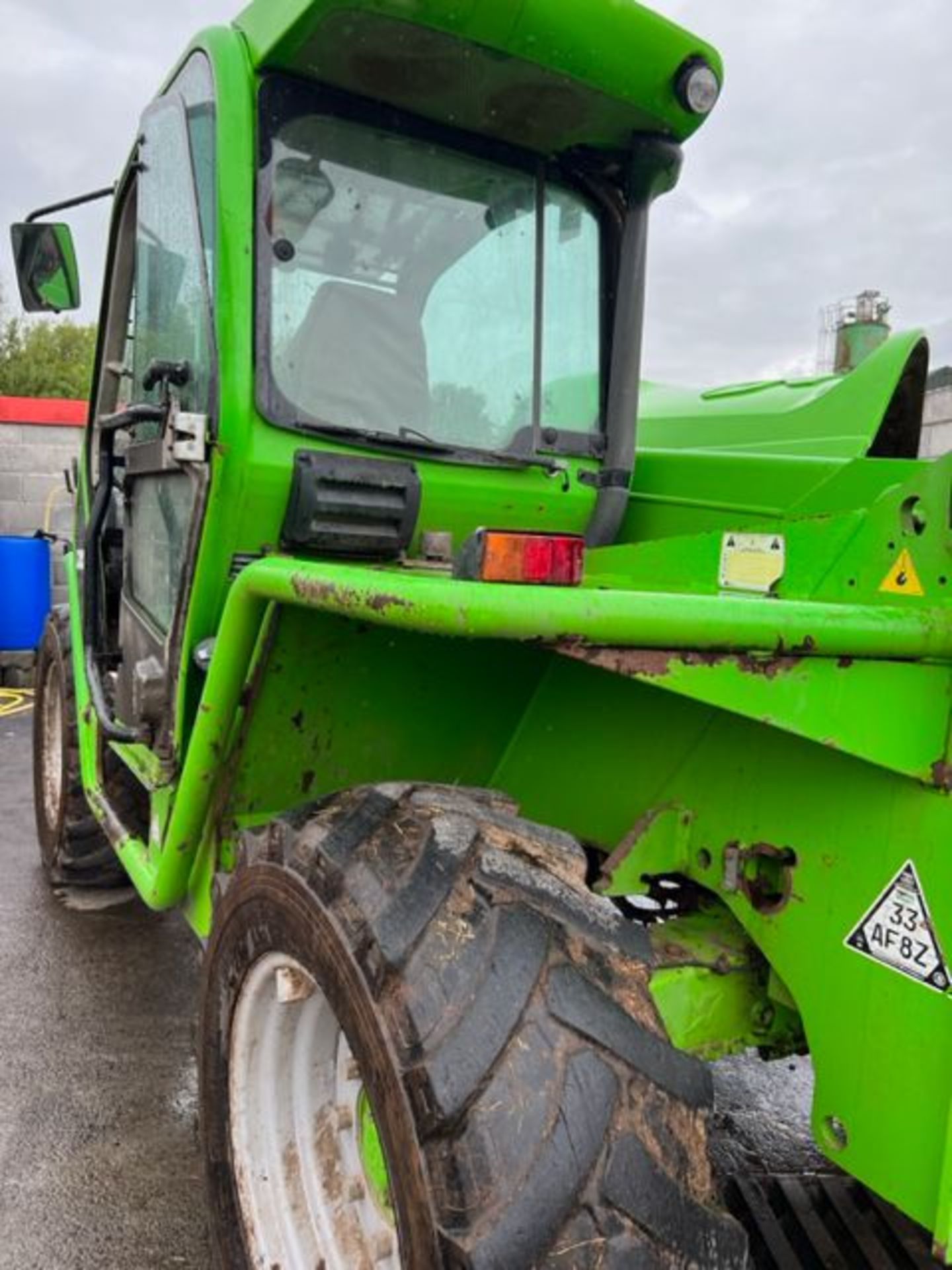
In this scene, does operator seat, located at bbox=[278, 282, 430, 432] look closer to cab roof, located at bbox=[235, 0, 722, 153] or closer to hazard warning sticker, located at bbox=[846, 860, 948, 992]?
cab roof, located at bbox=[235, 0, 722, 153]

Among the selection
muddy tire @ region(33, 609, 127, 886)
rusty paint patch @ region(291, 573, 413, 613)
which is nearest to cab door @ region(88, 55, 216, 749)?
rusty paint patch @ region(291, 573, 413, 613)

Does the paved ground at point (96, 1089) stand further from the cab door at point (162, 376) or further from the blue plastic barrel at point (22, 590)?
the blue plastic barrel at point (22, 590)

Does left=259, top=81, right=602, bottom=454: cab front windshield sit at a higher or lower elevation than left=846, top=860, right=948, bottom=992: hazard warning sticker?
higher

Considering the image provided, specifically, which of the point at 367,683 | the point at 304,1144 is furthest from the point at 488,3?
the point at 304,1144

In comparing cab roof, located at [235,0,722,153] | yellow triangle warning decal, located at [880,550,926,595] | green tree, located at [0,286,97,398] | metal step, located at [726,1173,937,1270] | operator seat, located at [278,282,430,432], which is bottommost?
metal step, located at [726,1173,937,1270]

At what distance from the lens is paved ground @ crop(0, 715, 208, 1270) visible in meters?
2.37

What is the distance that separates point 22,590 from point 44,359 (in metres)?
32.9

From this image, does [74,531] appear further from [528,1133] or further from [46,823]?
[528,1133]

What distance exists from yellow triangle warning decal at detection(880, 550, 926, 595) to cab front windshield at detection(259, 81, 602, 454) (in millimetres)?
1155

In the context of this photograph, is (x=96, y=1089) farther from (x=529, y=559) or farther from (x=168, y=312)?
(x=529, y=559)

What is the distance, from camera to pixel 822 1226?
2.28m

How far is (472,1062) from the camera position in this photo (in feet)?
4.25

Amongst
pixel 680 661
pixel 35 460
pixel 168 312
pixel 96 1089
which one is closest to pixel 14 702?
pixel 35 460

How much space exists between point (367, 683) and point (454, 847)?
76 centimetres
